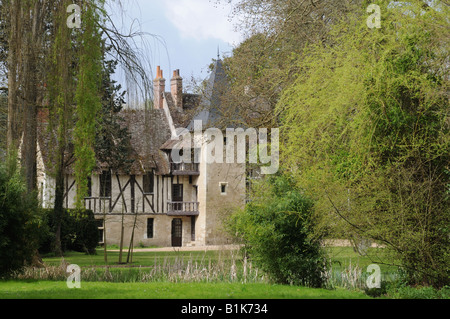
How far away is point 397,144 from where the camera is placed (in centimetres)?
974

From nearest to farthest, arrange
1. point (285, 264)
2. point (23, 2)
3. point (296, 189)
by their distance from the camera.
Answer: point (23, 2) < point (285, 264) < point (296, 189)

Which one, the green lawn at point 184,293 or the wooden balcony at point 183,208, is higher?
the wooden balcony at point 183,208

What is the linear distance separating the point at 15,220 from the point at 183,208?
847 inches

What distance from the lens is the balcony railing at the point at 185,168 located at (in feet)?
109

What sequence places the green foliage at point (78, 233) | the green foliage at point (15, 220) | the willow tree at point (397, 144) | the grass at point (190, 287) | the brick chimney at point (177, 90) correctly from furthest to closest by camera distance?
the brick chimney at point (177, 90) → the green foliage at point (78, 233) → the green foliage at point (15, 220) → the willow tree at point (397, 144) → the grass at point (190, 287)

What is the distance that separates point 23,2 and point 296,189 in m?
5.67

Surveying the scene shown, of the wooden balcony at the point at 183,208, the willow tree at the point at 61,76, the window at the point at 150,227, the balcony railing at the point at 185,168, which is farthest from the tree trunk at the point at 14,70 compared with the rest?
the window at the point at 150,227

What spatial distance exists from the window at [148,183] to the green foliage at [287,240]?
877 inches

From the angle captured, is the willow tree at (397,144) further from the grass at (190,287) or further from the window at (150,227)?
the window at (150,227)

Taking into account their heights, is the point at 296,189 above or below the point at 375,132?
below

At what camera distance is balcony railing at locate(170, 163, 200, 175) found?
3328cm
